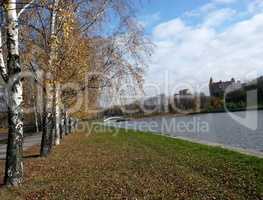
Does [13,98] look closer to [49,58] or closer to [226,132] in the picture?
[49,58]

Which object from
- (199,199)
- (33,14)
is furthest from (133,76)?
(199,199)

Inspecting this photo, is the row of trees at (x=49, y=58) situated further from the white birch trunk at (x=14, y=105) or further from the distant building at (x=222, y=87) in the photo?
the distant building at (x=222, y=87)

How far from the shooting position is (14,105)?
9836 mm

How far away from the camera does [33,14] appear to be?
53.7 ft

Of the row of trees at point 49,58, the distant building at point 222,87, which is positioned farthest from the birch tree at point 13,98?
the distant building at point 222,87

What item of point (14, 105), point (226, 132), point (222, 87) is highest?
point (222, 87)

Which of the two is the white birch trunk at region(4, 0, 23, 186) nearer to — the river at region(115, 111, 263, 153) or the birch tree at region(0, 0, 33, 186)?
the birch tree at region(0, 0, 33, 186)

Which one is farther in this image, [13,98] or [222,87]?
[222,87]

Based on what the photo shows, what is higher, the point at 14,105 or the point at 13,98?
the point at 13,98

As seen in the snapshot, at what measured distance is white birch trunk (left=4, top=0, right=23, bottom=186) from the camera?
32.0 feet

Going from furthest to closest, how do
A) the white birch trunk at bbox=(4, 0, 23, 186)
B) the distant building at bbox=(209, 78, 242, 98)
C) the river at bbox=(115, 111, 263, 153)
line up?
the distant building at bbox=(209, 78, 242, 98)
the river at bbox=(115, 111, 263, 153)
the white birch trunk at bbox=(4, 0, 23, 186)

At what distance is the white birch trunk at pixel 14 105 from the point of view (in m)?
9.76

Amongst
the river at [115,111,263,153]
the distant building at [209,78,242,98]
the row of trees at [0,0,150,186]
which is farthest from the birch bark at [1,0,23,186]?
the distant building at [209,78,242,98]

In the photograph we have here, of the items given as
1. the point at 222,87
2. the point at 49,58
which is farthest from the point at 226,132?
the point at 222,87
